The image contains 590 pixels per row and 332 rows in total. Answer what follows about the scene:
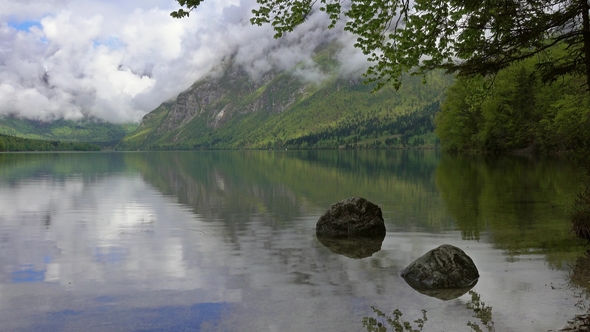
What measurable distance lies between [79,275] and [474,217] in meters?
19.8

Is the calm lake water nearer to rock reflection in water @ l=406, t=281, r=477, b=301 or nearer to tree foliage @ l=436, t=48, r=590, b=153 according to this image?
rock reflection in water @ l=406, t=281, r=477, b=301

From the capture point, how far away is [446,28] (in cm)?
1421

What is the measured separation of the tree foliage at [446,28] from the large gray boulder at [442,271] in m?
5.35

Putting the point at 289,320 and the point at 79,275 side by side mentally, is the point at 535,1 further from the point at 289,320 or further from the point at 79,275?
the point at 79,275

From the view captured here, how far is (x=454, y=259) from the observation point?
594 inches

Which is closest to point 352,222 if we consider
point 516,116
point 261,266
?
point 261,266

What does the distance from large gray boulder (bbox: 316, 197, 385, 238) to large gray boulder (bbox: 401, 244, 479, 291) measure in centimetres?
700

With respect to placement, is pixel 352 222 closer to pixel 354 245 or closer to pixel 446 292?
pixel 354 245

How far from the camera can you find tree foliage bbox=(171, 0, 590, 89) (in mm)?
13586

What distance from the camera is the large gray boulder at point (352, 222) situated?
2267 cm

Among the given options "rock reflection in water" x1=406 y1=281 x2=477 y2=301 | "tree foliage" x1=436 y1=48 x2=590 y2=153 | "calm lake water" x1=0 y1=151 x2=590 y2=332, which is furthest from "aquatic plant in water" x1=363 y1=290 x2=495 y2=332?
"tree foliage" x1=436 y1=48 x2=590 y2=153

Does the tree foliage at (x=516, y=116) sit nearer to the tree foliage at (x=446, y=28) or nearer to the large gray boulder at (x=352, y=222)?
the large gray boulder at (x=352, y=222)

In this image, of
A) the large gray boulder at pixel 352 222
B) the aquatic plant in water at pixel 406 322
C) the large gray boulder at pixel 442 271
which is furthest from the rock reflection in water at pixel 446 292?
the large gray boulder at pixel 352 222

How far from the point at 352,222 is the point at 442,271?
838 centimetres
